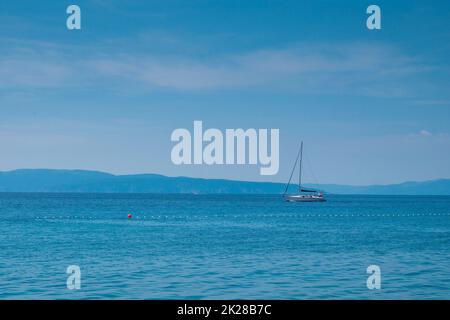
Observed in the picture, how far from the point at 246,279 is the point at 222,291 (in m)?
3.71

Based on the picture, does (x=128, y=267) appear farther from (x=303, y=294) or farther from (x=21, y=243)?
(x=21, y=243)

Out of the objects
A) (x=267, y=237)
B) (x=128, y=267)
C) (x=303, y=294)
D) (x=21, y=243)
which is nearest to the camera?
(x=303, y=294)

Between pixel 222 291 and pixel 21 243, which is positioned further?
pixel 21 243

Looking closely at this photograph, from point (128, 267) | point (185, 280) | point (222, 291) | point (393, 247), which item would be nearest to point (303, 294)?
point (222, 291)

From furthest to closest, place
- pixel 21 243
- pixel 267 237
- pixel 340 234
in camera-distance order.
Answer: pixel 340 234, pixel 267 237, pixel 21 243

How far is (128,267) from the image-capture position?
3556 centimetres
